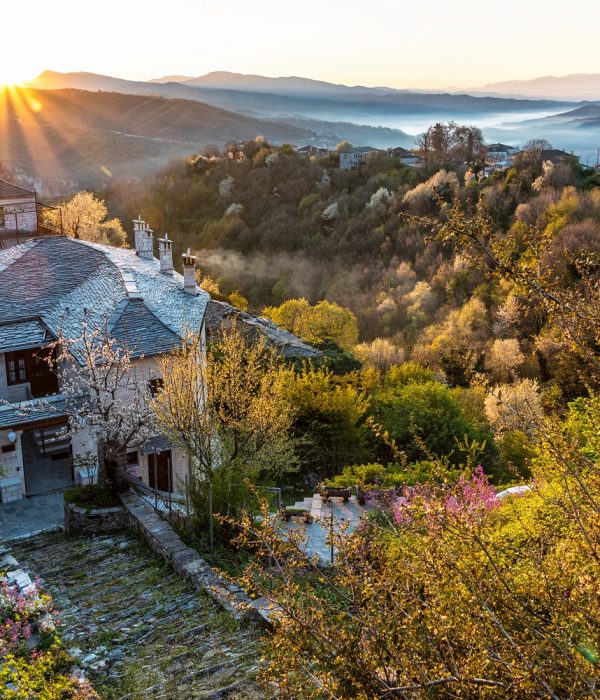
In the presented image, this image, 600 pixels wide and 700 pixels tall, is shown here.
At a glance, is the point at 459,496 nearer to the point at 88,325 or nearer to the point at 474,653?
the point at 474,653

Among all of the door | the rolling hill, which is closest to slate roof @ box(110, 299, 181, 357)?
the door

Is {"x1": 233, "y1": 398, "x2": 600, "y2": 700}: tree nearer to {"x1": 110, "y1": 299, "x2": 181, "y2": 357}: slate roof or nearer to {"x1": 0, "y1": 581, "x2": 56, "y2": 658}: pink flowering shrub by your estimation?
{"x1": 0, "y1": 581, "x2": 56, "y2": 658}: pink flowering shrub

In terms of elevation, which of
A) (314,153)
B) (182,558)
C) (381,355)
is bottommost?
(381,355)

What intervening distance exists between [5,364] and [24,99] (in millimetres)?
131555

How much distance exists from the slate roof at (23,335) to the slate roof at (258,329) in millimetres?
9034

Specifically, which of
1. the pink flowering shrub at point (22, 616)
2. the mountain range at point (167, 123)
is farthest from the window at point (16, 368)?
the mountain range at point (167, 123)

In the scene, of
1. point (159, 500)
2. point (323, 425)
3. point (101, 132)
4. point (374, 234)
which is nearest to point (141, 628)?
point (159, 500)

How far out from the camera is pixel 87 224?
136 feet

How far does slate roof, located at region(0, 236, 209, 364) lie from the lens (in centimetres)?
1917

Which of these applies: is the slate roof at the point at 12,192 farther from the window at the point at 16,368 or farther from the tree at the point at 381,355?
the tree at the point at 381,355

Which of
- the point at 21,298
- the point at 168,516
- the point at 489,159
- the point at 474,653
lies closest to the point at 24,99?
the point at 489,159

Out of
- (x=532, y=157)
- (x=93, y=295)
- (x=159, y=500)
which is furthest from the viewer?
(x=532, y=157)

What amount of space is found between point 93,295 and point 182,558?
11672 millimetres

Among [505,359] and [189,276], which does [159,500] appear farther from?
[505,359]
